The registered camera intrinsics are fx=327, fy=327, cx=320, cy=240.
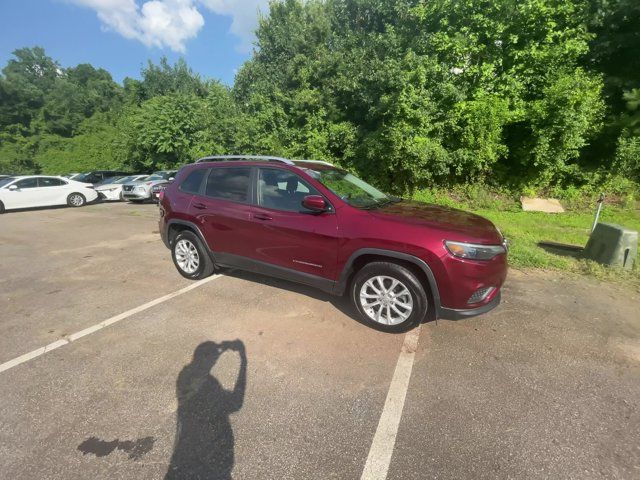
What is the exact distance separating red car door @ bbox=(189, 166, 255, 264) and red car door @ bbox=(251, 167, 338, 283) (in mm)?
168

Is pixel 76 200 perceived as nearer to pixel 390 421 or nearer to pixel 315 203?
pixel 315 203

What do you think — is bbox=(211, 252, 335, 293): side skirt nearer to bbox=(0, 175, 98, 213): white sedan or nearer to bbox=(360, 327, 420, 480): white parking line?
bbox=(360, 327, 420, 480): white parking line

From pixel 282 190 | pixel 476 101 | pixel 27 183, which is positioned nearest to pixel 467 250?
pixel 282 190

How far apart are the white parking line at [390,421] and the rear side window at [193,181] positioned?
3.44 metres

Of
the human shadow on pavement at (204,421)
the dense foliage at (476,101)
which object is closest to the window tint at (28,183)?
the dense foliage at (476,101)

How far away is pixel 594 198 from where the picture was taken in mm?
10117

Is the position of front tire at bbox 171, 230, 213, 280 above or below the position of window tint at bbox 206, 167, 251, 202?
below

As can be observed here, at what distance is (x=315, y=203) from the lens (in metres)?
3.44

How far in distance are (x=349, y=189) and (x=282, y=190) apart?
819mm

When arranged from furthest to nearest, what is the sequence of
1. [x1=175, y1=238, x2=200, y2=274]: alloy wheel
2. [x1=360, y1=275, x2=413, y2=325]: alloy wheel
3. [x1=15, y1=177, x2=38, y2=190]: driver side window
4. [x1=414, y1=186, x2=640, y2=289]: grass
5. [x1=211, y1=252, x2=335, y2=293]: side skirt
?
1. [x1=15, y1=177, x2=38, y2=190]: driver side window
2. [x1=414, y1=186, x2=640, y2=289]: grass
3. [x1=175, y1=238, x2=200, y2=274]: alloy wheel
4. [x1=211, y1=252, x2=335, y2=293]: side skirt
5. [x1=360, y1=275, x2=413, y2=325]: alloy wheel

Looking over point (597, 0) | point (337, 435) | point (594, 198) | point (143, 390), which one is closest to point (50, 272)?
point (143, 390)

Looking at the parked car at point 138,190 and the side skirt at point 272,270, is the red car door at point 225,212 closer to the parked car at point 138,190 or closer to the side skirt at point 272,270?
the side skirt at point 272,270

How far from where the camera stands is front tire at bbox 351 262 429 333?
10.4 ft

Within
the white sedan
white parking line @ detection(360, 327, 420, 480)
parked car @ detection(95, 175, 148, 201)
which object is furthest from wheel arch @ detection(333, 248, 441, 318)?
parked car @ detection(95, 175, 148, 201)
